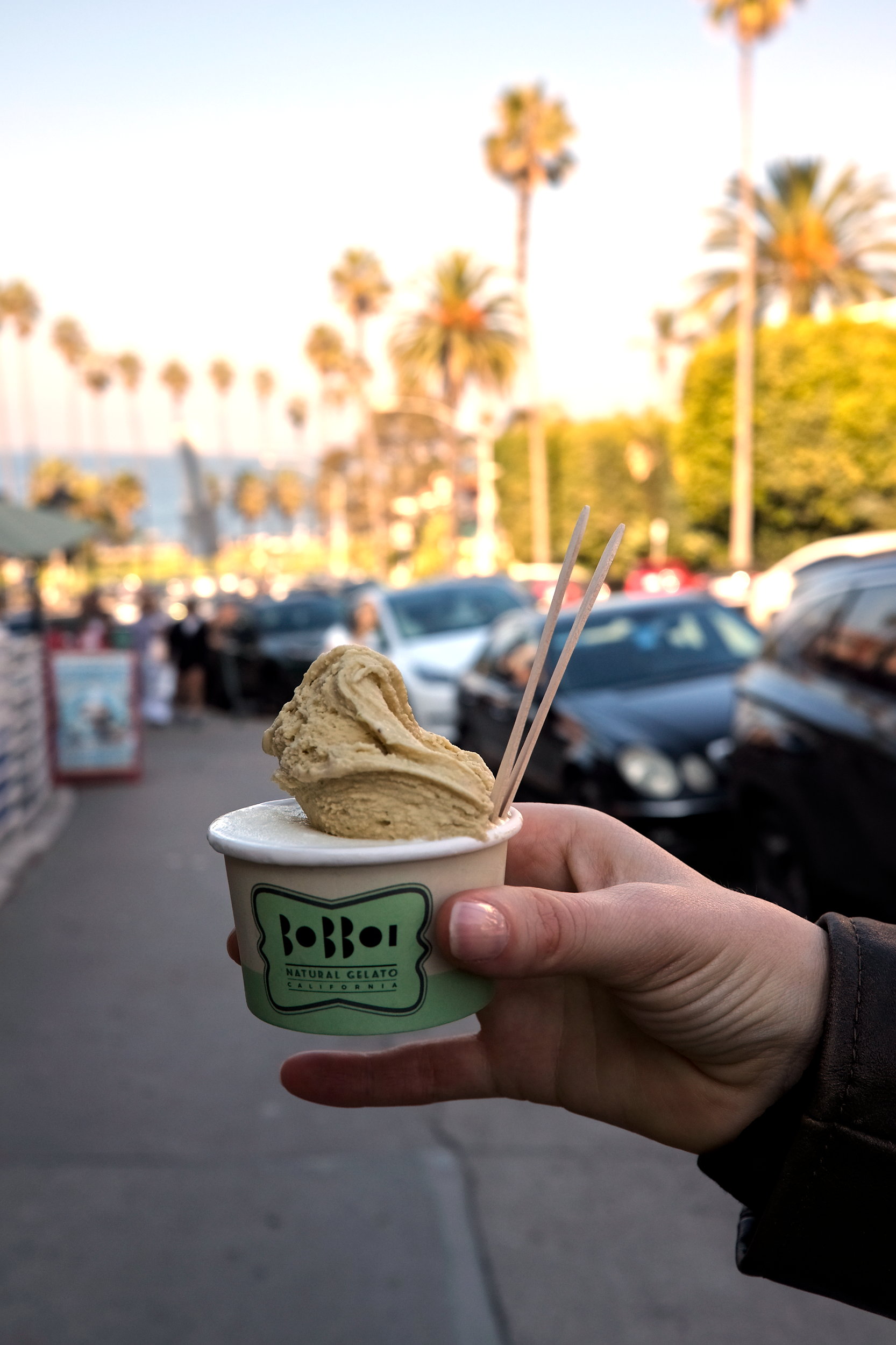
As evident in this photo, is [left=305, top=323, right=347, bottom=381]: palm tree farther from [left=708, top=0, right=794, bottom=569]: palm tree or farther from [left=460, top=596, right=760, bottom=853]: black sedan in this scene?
[left=460, top=596, right=760, bottom=853]: black sedan

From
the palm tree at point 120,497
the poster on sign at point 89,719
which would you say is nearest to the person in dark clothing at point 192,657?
the poster on sign at point 89,719

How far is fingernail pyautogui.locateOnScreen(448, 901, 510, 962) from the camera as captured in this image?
1.63 metres

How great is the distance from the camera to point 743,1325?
11.2ft

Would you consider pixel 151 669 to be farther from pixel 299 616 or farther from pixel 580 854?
pixel 580 854

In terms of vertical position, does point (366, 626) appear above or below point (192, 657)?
above

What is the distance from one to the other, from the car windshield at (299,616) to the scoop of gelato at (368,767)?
19.3 m

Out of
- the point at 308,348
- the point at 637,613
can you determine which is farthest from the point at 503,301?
the point at 637,613

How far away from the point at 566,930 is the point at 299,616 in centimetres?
2030

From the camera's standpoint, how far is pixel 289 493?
15900cm

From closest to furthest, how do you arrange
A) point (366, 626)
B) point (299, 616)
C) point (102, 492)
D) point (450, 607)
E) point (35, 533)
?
point (35, 533), point (450, 607), point (366, 626), point (299, 616), point (102, 492)

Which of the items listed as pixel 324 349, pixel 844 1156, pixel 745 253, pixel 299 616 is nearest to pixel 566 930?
pixel 844 1156

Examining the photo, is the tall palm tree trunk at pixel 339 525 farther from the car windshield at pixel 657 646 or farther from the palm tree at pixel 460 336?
the car windshield at pixel 657 646

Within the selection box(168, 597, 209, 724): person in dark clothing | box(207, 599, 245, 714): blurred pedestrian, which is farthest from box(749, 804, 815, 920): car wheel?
box(207, 599, 245, 714): blurred pedestrian

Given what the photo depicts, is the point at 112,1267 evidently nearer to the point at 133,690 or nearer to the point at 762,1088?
the point at 762,1088
